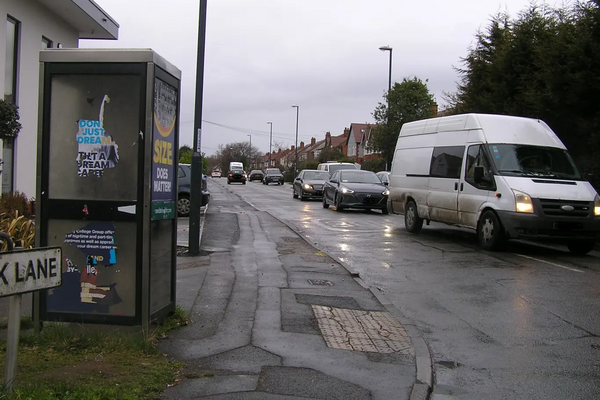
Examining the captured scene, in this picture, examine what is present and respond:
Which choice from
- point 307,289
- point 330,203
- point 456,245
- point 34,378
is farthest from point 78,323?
point 330,203

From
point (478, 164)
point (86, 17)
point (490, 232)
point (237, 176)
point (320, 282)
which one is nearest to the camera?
point (320, 282)

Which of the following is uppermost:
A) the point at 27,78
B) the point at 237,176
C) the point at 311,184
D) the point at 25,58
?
the point at 25,58

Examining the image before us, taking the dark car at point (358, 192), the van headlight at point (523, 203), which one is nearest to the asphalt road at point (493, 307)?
the van headlight at point (523, 203)

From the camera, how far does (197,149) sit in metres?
10.6

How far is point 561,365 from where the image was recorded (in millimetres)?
5316

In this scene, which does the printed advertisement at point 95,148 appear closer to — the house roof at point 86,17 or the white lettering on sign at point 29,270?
the white lettering on sign at point 29,270

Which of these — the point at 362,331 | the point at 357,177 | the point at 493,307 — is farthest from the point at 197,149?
the point at 357,177

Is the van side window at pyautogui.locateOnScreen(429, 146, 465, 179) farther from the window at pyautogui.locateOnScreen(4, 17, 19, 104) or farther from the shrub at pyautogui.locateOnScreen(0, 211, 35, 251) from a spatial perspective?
the window at pyautogui.locateOnScreen(4, 17, 19, 104)

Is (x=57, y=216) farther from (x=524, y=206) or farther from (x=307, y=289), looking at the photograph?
(x=524, y=206)

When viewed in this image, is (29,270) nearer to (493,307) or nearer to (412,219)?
(493,307)

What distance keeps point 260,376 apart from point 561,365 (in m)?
2.70

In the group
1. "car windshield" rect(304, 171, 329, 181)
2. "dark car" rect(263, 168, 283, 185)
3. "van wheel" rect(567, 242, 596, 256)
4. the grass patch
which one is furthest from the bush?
"dark car" rect(263, 168, 283, 185)

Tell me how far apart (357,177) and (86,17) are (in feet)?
36.1

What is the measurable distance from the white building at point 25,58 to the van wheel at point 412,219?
30.6ft
